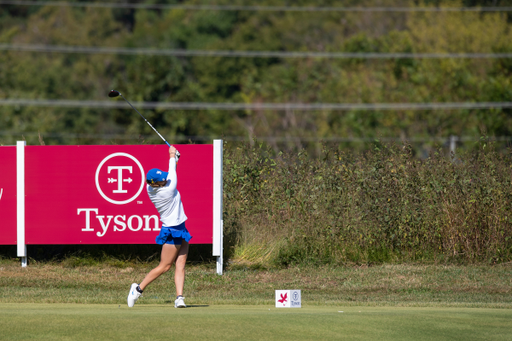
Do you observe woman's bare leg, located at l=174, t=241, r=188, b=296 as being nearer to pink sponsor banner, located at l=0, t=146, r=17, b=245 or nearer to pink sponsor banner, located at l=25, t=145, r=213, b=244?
pink sponsor banner, located at l=25, t=145, r=213, b=244

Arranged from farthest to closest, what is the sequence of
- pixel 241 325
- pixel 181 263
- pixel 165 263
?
pixel 181 263, pixel 165 263, pixel 241 325

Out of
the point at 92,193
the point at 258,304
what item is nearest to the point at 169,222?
the point at 258,304

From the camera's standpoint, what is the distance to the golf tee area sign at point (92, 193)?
45.5ft

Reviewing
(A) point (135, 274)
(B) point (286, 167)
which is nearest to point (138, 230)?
(A) point (135, 274)

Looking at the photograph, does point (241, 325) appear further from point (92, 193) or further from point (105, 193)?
point (92, 193)

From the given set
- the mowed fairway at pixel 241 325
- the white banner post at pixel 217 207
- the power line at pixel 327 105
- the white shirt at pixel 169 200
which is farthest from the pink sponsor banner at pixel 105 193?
the power line at pixel 327 105

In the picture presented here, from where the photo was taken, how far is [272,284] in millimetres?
13297

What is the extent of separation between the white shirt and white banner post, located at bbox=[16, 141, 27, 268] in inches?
221

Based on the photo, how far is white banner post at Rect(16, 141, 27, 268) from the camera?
45.8 ft

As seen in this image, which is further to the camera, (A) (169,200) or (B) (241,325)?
(A) (169,200)

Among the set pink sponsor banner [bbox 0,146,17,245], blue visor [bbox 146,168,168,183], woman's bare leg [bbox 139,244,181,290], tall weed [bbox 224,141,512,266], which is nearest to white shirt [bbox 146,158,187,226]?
blue visor [bbox 146,168,168,183]

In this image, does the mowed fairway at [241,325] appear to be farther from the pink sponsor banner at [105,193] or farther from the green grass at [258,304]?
the pink sponsor banner at [105,193]

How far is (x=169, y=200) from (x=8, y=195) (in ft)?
19.8

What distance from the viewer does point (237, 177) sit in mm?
15328
